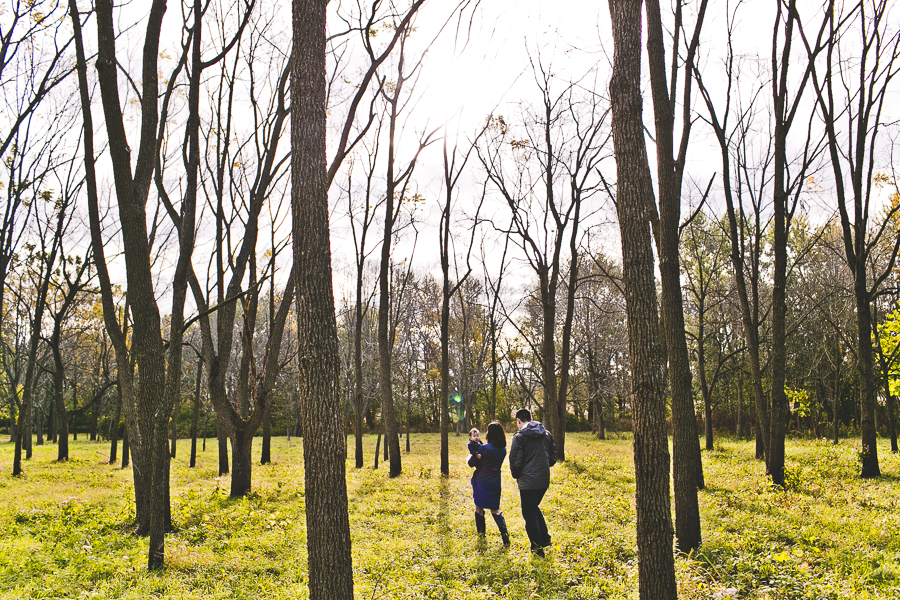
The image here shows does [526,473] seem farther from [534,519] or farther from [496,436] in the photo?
[496,436]

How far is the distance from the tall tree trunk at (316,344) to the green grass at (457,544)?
5.04ft

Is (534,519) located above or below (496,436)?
below

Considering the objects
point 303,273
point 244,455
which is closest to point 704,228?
point 244,455

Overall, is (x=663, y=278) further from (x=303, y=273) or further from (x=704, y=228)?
(x=704, y=228)

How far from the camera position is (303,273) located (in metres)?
3.63

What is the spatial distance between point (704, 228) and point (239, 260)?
24010mm

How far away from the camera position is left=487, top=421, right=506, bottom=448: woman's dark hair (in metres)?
6.86

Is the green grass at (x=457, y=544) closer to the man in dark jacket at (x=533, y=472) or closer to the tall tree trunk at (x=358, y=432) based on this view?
the man in dark jacket at (x=533, y=472)

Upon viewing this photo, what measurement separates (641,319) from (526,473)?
3.20 metres

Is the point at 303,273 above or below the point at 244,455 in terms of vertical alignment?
above

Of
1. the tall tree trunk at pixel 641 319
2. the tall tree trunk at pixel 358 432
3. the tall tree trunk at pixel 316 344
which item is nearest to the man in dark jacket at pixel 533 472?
the tall tree trunk at pixel 641 319

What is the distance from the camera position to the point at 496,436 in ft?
22.7

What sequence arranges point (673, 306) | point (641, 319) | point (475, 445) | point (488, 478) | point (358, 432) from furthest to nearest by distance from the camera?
point (358, 432)
point (475, 445)
point (488, 478)
point (673, 306)
point (641, 319)

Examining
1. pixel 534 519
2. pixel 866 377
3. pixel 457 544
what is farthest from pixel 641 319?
pixel 866 377
